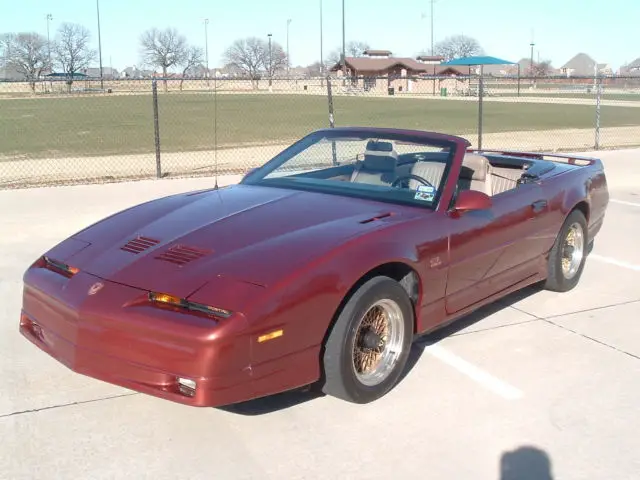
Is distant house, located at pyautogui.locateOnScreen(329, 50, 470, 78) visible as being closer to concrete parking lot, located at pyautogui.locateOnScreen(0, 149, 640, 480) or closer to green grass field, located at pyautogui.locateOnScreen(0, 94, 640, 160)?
green grass field, located at pyautogui.locateOnScreen(0, 94, 640, 160)

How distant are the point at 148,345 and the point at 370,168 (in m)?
2.21

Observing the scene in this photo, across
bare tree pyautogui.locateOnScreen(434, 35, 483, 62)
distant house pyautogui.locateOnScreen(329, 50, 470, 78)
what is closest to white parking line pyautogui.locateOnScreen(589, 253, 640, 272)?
distant house pyautogui.locateOnScreen(329, 50, 470, 78)

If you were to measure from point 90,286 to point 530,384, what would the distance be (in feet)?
8.11

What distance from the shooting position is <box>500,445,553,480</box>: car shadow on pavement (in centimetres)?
321

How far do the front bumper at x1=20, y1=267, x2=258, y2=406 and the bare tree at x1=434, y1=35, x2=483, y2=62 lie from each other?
14935 cm

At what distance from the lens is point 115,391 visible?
397 cm

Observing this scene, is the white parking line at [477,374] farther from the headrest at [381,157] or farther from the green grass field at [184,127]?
the green grass field at [184,127]

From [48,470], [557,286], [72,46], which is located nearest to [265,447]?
[48,470]

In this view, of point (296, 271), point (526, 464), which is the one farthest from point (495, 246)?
point (296, 271)

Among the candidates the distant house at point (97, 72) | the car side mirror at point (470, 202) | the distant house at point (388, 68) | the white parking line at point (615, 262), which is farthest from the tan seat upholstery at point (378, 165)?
the distant house at point (97, 72)

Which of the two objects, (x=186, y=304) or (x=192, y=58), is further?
(x=192, y=58)

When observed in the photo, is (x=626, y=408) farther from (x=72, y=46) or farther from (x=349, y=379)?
(x=72, y=46)

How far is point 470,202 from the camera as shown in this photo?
14.0ft

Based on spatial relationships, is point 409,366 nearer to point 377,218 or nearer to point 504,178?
point 377,218
